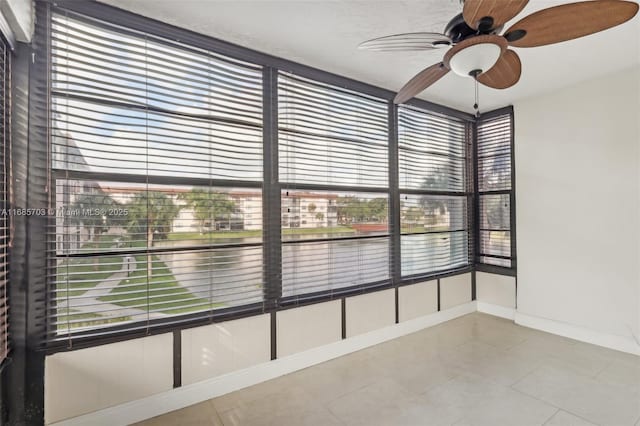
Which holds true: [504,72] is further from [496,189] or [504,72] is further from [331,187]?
[496,189]

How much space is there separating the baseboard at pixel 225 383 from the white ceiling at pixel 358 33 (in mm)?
2650

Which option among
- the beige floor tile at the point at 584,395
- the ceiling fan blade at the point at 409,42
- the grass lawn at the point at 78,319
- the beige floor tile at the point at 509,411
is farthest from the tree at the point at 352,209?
the grass lawn at the point at 78,319

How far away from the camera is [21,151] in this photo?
180cm

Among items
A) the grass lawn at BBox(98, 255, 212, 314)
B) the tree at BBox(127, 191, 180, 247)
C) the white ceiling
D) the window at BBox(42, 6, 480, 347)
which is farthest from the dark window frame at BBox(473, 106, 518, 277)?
the tree at BBox(127, 191, 180, 247)

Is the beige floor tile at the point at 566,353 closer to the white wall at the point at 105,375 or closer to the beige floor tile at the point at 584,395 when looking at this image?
the beige floor tile at the point at 584,395

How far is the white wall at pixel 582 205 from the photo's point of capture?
3031 mm

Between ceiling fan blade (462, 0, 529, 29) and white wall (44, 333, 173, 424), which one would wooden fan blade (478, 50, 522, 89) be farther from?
white wall (44, 333, 173, 424)

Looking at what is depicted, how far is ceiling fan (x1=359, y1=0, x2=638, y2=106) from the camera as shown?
1321 millimetres

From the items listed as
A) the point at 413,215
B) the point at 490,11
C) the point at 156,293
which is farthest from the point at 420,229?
the point at 156,293

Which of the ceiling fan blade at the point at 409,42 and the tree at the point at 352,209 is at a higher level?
the ceiling fan blade at the point at 409,42

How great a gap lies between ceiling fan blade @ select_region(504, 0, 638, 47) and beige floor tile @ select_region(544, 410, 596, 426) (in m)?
2.34

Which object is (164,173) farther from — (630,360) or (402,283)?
(630,360)

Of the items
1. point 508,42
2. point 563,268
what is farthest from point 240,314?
point 563,268

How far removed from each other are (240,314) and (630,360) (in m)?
3.63
